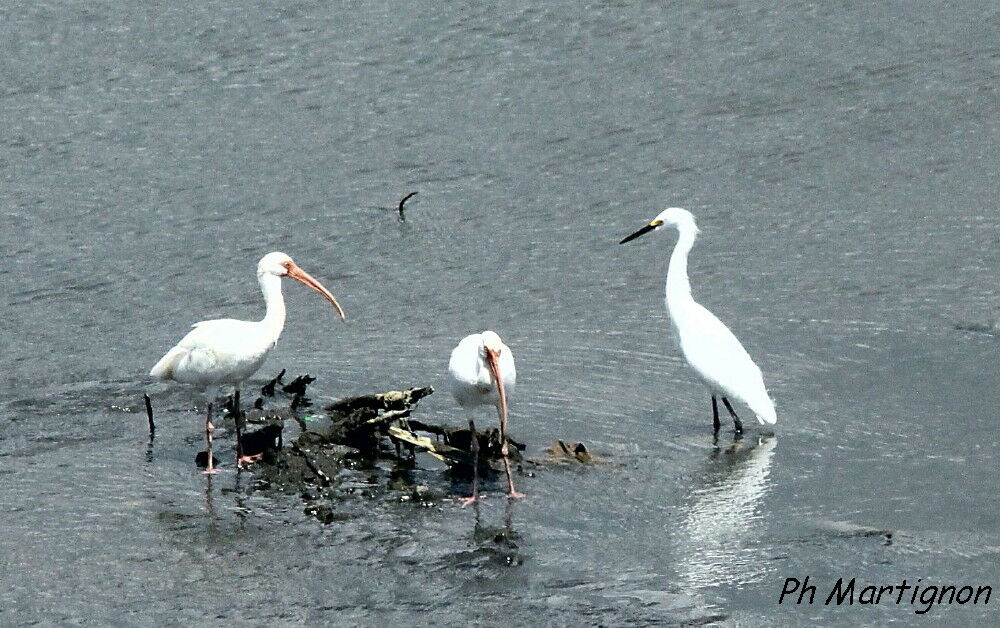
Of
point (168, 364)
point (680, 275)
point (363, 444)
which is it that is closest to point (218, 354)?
point (168, 364)

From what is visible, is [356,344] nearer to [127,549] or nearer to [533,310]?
[533,310]

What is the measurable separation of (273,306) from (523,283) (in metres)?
3.27

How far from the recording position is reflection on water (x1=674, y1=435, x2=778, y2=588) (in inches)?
333

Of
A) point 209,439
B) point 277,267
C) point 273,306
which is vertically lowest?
point 209,439

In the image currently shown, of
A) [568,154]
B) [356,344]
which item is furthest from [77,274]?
[568,154]

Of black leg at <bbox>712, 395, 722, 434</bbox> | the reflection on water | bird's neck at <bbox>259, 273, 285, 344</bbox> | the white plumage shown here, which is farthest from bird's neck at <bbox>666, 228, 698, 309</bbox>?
bird's neck at <bbox>259, 273, 285, 344</bbox>

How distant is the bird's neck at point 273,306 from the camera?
415 inches

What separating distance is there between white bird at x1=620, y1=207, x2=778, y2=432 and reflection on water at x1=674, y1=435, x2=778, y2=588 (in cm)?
30

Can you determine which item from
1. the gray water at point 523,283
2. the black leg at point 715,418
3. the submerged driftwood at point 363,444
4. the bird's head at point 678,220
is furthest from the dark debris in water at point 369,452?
the bird's head at point 678,220

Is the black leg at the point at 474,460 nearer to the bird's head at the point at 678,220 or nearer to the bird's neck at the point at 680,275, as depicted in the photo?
the bird's neck at the point at 680,275

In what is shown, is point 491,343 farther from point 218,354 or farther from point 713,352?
point 713,352

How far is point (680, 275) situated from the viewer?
1219 centimetres

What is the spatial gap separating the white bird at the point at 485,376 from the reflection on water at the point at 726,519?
1.10 metres

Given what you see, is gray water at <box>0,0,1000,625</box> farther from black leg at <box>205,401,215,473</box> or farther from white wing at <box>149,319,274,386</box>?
white wing at <box>149,319,274,386</box>
